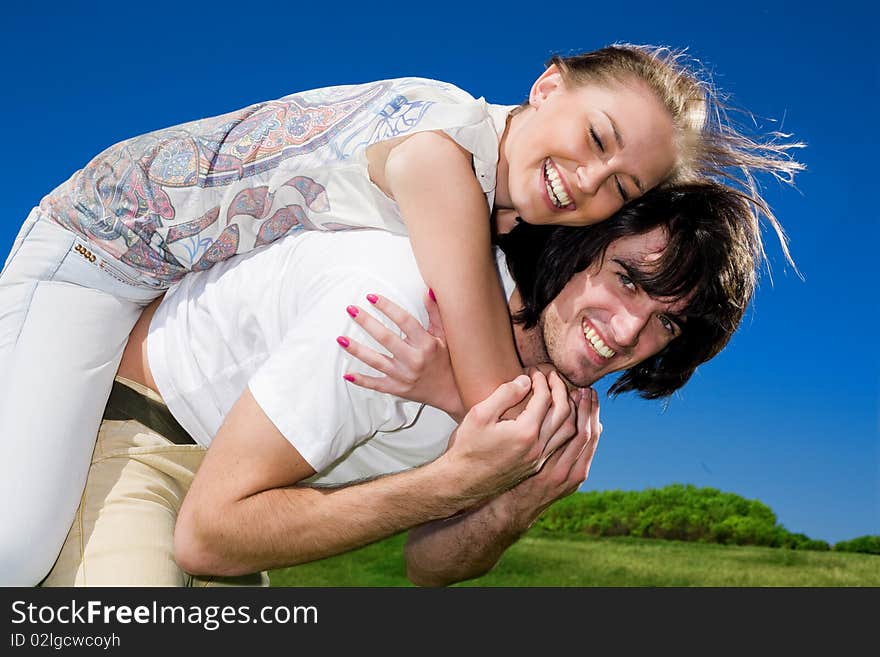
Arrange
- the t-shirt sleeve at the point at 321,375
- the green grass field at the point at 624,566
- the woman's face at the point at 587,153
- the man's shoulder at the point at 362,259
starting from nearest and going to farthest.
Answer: the t-shirt sleeve at the point at 321,375 → the man's shoulder at the point at 362,259 → the woman's face at the point at 587,153 → the green grass field at the point at 624,566

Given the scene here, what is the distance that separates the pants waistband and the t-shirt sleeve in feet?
1.84

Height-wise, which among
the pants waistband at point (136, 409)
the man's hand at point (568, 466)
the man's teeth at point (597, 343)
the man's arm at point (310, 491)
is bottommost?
the man's arm at point (310, 491)

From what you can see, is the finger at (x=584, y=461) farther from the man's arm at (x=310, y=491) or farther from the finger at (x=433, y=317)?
the finger at (x=433, y=317)

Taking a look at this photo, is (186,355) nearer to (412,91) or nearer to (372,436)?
(372,436)

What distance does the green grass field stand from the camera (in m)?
8.99

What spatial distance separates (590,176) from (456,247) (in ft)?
1.42

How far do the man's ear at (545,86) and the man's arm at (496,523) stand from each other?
85 cm

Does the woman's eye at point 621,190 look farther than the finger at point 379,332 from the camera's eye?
Yes

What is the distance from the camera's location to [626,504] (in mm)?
11000

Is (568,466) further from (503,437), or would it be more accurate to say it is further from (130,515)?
(130,515)

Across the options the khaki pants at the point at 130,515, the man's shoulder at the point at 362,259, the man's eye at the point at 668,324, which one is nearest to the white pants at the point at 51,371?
the khaki pants at the point at 130,515

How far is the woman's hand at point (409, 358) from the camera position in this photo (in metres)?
2.07
